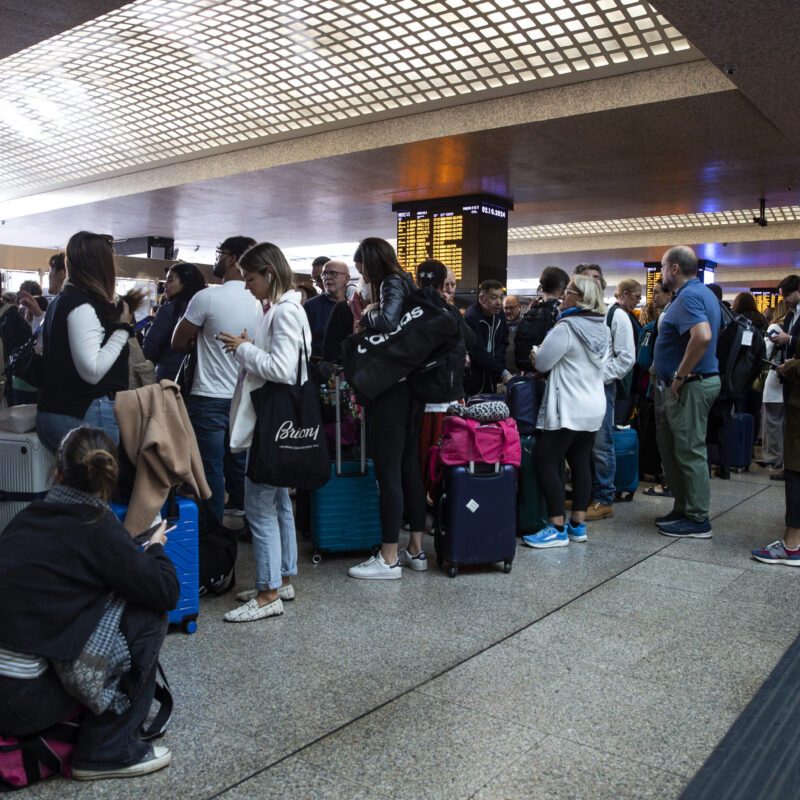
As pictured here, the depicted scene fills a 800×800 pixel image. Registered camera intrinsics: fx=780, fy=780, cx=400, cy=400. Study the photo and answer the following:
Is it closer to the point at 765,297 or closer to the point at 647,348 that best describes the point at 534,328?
the point at 647,348

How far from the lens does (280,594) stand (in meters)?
3.89

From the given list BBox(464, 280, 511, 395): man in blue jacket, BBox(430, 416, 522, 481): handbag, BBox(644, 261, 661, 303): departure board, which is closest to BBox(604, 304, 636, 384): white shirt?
BBox(464, 280, 511, 395): man in blue jacket

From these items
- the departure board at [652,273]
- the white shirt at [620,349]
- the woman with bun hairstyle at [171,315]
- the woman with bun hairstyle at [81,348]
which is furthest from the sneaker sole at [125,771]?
the departure board at [652,273]

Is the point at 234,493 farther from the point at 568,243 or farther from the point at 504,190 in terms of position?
the point at 568,243

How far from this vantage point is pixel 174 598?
2.38 meters

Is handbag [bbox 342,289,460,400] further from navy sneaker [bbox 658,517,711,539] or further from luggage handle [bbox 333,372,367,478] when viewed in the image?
navy sneaker [bbox 658,517,711,539]

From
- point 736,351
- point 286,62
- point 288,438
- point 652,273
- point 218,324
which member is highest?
point 286,62

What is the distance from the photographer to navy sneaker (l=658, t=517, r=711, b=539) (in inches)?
214

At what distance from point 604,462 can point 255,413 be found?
11.1ft

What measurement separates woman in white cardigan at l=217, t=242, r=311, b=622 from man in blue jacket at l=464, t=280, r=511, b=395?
8.43 ft

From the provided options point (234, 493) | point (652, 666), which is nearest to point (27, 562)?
point (652, 666)

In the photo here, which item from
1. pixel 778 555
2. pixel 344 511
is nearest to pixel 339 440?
pixel 344 511

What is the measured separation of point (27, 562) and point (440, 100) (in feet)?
25.8

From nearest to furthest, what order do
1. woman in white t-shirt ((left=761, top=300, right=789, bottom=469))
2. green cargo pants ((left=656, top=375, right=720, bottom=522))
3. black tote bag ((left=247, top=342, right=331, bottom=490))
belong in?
black tote bag ((left=247, top=342, right=331, bottom=490)), green cargo pants ((left=656, top=375, right=720, bottom=522)), woman in white t-shirt ((left=761, top=300, right=789, bottom=469))
